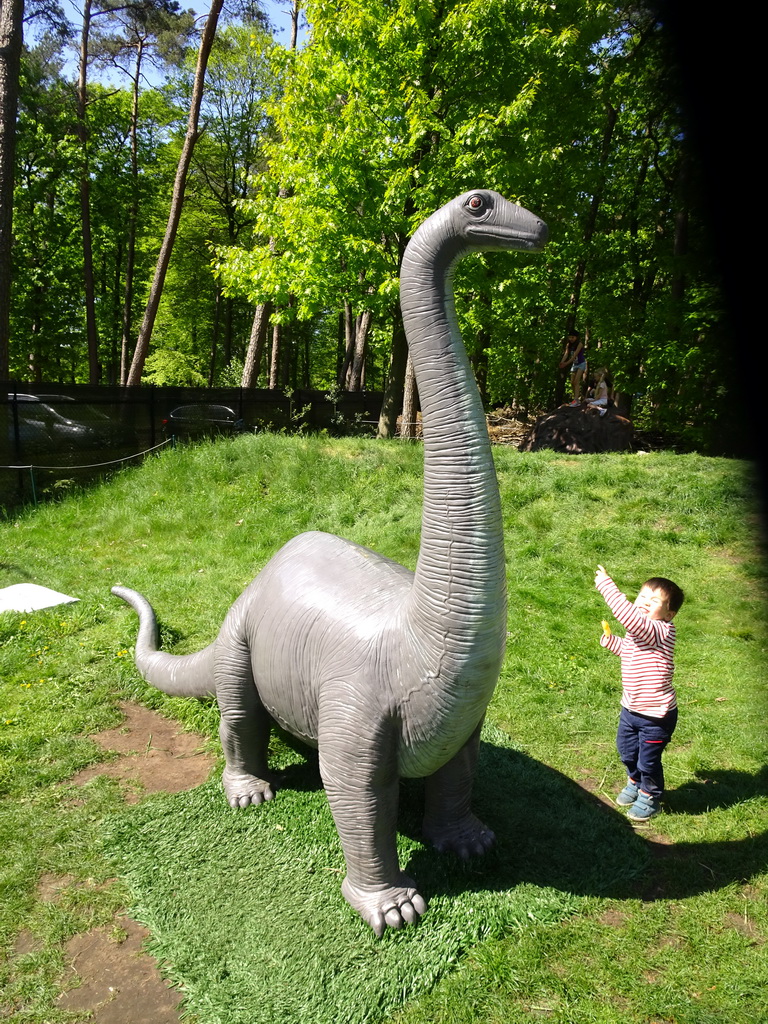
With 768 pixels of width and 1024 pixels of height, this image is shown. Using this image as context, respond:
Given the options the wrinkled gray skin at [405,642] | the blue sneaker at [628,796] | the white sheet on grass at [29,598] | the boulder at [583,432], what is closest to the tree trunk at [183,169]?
the white sheet on grass at [29,598]

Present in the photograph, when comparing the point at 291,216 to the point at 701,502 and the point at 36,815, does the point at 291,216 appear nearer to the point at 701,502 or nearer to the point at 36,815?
the point at 701,502

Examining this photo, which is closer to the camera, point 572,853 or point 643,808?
point 572,853

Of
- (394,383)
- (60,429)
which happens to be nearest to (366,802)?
(394,383)

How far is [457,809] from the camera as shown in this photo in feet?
10.4

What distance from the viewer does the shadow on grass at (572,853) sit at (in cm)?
300

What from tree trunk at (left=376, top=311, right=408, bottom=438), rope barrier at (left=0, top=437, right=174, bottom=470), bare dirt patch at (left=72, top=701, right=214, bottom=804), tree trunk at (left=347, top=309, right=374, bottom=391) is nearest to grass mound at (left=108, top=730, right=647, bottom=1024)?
bare dirt patch at (left=72, top=701, right=214, bottom=804)

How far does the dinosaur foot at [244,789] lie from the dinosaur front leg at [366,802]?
926mm

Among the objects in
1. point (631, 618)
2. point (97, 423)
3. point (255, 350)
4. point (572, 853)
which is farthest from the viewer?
point (255, 350)

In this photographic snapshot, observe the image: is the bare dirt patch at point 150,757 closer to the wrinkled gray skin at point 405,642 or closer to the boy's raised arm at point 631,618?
the wrinkled gray skin at point 405,642

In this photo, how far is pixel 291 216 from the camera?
1049 centimetres

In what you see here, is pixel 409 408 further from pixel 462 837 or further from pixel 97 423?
pixel 462 837

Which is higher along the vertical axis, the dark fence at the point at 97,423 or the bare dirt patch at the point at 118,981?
the dark fence at the point at 97,423

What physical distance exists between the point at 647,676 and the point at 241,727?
2091 millimetres

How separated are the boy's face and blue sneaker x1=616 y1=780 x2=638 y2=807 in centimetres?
95
